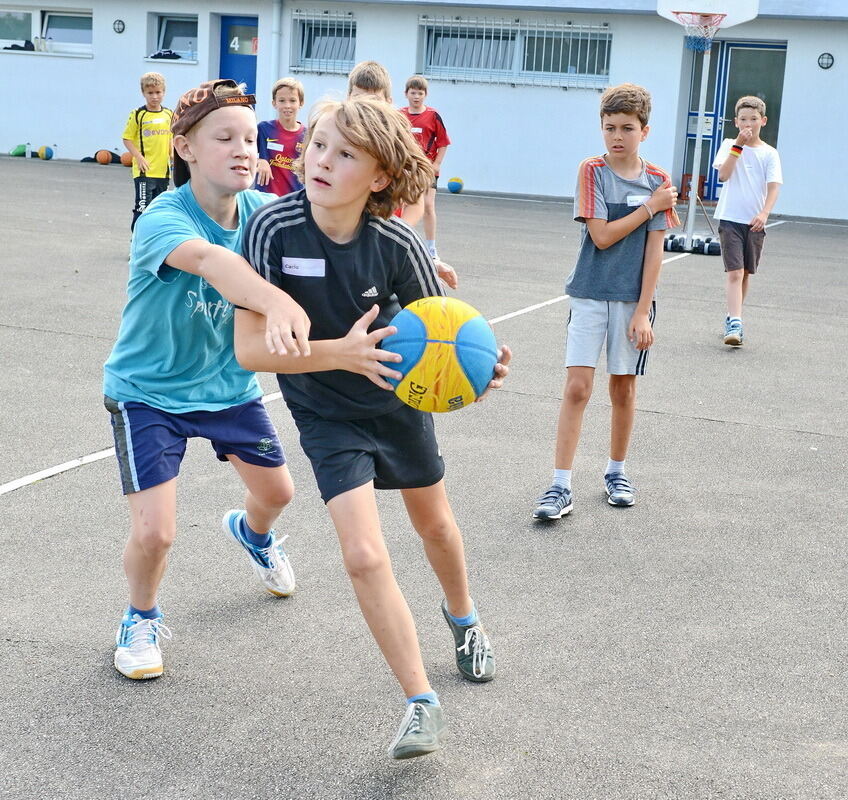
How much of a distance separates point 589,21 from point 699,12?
8.63 metres

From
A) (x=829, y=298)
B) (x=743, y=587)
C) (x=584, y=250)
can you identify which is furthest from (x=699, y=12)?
(x=743, y=587)

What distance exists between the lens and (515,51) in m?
26.2

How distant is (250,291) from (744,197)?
7939 mm

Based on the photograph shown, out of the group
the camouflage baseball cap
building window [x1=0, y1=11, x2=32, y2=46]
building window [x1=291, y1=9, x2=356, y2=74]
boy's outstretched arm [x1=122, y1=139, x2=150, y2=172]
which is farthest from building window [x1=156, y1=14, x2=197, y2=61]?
the camouflage baseball cap

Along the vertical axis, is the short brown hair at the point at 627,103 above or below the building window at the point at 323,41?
below

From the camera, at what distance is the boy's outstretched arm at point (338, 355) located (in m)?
3.00

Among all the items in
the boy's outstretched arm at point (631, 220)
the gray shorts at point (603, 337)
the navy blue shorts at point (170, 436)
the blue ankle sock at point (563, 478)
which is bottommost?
the blue ankle sock at point (563, 478)

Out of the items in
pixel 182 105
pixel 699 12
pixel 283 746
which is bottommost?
pixel 283 746

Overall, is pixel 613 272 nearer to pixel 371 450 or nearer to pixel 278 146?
pixel 371 450

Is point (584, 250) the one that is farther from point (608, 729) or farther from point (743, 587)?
point (608, 729)

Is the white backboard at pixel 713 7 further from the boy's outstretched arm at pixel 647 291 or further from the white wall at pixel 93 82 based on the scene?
the white wall at pixel 93 82

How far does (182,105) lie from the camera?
3641mm

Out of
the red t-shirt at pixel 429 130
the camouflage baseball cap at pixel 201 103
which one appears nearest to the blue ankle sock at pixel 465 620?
the camouflage baseball cap at pixel 201 103

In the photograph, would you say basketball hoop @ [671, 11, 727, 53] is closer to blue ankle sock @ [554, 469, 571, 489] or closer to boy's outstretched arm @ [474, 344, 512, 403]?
blue ankle sock @ [554, 469, 571, 489]
